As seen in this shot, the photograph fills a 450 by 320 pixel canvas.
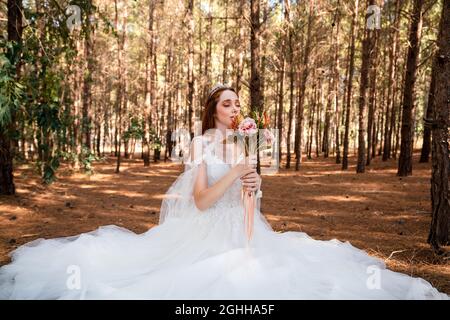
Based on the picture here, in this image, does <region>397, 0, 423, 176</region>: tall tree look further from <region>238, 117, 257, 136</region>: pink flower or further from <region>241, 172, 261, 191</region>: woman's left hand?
<region>238, 117, 257, 136</region>: pink flower

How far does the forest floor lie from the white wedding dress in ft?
5.26

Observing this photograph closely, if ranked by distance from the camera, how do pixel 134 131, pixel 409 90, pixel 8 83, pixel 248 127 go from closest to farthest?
pixel 248 127
pixel 8 83
pixel 409 90
pixel 134 131

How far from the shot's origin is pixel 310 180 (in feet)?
51.3

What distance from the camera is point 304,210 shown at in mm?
9766

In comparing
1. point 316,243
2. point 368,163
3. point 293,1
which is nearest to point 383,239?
point 316,243

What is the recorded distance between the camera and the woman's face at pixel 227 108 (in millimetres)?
3428

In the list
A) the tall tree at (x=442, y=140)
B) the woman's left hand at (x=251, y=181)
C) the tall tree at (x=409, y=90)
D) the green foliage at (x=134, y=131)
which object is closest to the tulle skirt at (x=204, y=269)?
the woman's left hand at (x=251, y=181)

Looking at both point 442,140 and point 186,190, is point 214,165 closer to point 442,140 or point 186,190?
point 186,190

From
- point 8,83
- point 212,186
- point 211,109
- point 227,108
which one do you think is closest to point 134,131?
point 8,83

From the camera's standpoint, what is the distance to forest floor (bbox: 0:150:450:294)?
19.9 ft

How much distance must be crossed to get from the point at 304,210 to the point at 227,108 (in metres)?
6.94

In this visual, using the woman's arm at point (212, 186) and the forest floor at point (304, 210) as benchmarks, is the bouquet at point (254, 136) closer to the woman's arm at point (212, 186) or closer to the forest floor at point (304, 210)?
the woman's arm at point (212, 186)

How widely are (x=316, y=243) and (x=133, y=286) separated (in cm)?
222

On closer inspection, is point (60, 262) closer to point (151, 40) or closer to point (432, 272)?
point (432, 272)
